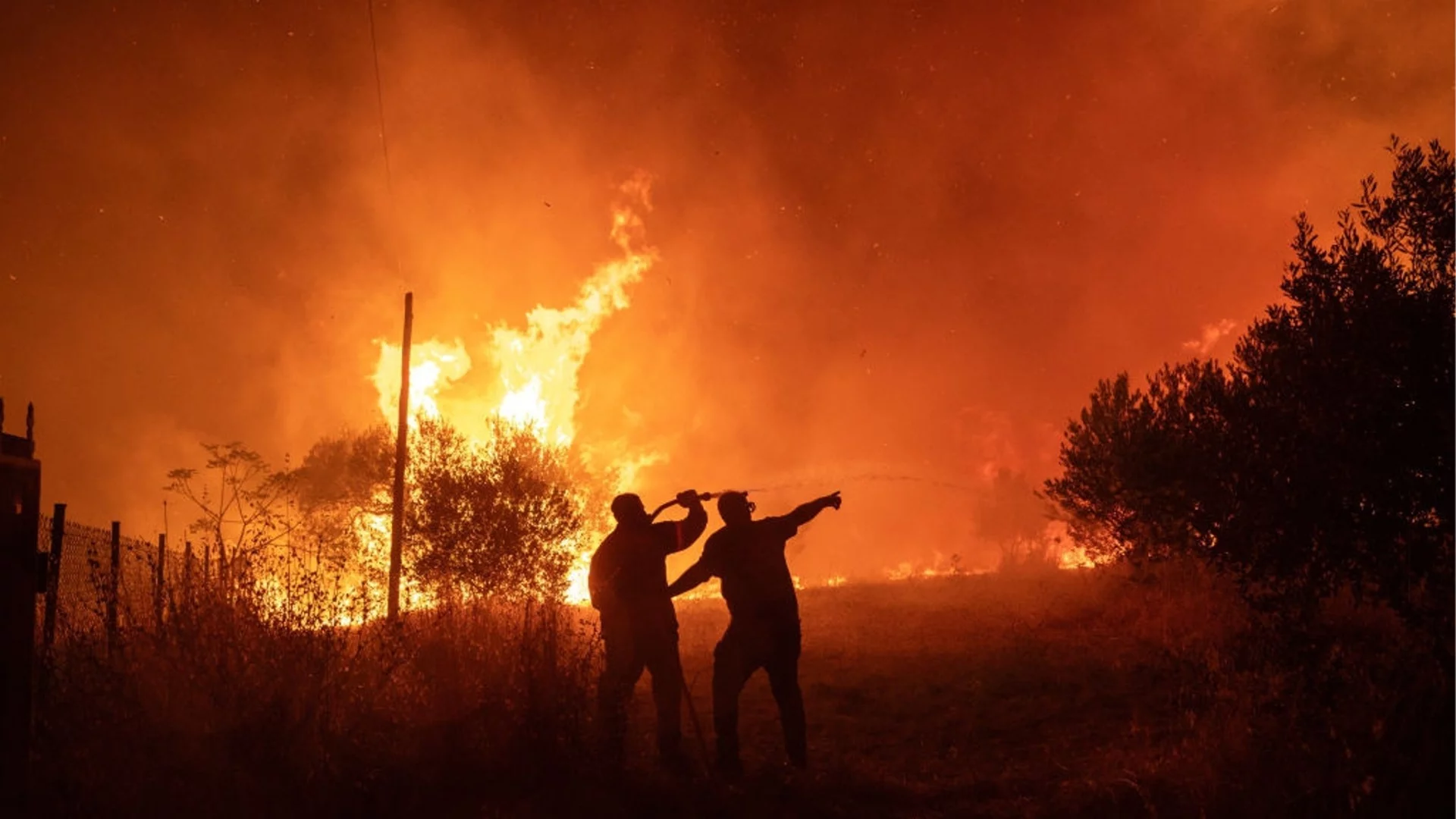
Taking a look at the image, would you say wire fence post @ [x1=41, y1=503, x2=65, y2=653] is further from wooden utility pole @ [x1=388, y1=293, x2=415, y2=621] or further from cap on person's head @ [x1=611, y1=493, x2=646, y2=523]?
wooden utility pole @ [x1=388, y1=293, x2=415, y2=621]

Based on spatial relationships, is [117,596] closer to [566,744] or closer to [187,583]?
[187,583]

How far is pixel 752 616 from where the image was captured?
761 cm

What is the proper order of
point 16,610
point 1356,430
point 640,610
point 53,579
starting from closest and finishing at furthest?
point 16,610 < point 1356,430 < point 53,579 < point 640,610

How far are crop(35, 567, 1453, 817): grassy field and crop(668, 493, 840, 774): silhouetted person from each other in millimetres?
491

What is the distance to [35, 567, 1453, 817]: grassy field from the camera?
5.55 metres

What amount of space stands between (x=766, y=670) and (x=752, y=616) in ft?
1.50

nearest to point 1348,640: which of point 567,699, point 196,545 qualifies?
point 567,699

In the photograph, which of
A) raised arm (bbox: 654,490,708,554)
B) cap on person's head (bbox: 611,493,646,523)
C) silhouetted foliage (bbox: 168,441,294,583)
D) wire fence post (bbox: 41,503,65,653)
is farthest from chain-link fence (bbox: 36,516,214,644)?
raised arm (bbox: 654,490,708,554)

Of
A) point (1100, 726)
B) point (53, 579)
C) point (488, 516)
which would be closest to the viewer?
point (53, 579)

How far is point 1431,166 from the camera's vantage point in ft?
24.6

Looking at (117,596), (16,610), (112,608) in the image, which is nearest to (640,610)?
(112,608)

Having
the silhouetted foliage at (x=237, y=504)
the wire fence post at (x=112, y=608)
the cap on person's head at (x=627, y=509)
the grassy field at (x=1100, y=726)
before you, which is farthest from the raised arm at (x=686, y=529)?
the wire fence post at (x=112, y=608)

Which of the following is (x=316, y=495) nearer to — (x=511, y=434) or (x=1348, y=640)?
(x=511, y=434)

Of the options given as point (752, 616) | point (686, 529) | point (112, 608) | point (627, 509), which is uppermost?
point (627, 509)
